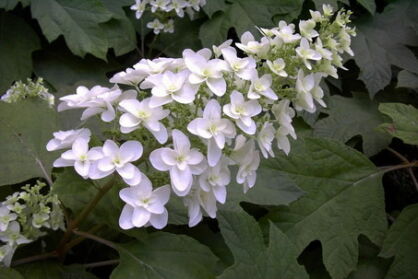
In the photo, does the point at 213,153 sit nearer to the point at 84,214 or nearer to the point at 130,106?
the point at 130,106

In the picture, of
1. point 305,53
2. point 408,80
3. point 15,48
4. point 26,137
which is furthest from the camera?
point 15,48

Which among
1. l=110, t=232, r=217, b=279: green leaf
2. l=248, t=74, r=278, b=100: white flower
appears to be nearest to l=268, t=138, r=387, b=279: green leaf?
l=110, t=232, r=217, b=279: green leaf

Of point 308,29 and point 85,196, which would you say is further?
point 85,196

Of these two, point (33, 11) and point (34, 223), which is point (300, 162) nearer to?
point (34, 223)

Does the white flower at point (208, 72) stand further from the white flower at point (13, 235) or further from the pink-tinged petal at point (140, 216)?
the white flower at point (13, 235)

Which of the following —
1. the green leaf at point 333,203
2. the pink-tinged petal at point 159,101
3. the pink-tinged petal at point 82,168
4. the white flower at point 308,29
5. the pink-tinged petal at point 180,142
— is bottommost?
the green leaf at point 333,203

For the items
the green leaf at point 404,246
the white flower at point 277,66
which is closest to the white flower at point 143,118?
the white flower at point 277,66

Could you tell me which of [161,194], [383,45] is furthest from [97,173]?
[383,45]

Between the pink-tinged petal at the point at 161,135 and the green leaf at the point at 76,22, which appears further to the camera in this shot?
the green leaf at the point at 76,22
